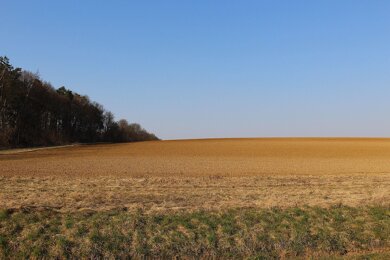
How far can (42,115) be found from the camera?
3551 inches

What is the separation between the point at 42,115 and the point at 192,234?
283 ft

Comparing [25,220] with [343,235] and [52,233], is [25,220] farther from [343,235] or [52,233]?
[343,235]

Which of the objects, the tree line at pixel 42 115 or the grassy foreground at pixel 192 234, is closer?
the grassy foreground at pixel 192 234

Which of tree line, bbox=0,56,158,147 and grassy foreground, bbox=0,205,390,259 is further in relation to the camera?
tree line, bbox=0,56,158,147

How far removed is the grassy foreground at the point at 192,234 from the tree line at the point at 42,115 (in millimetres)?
58443

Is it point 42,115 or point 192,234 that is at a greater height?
point 42,115

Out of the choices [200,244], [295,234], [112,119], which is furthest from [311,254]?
[112,119]

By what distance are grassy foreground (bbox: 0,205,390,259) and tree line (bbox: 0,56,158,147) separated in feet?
192

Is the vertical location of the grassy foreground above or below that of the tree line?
below

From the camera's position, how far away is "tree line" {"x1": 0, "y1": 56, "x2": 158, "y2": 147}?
2813 inches

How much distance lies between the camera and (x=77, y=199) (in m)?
15.9

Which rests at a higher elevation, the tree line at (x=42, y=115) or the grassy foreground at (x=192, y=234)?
the tree line at (x=42, y=115)

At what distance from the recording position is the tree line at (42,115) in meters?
71.4

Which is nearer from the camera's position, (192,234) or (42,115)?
(192,234)
